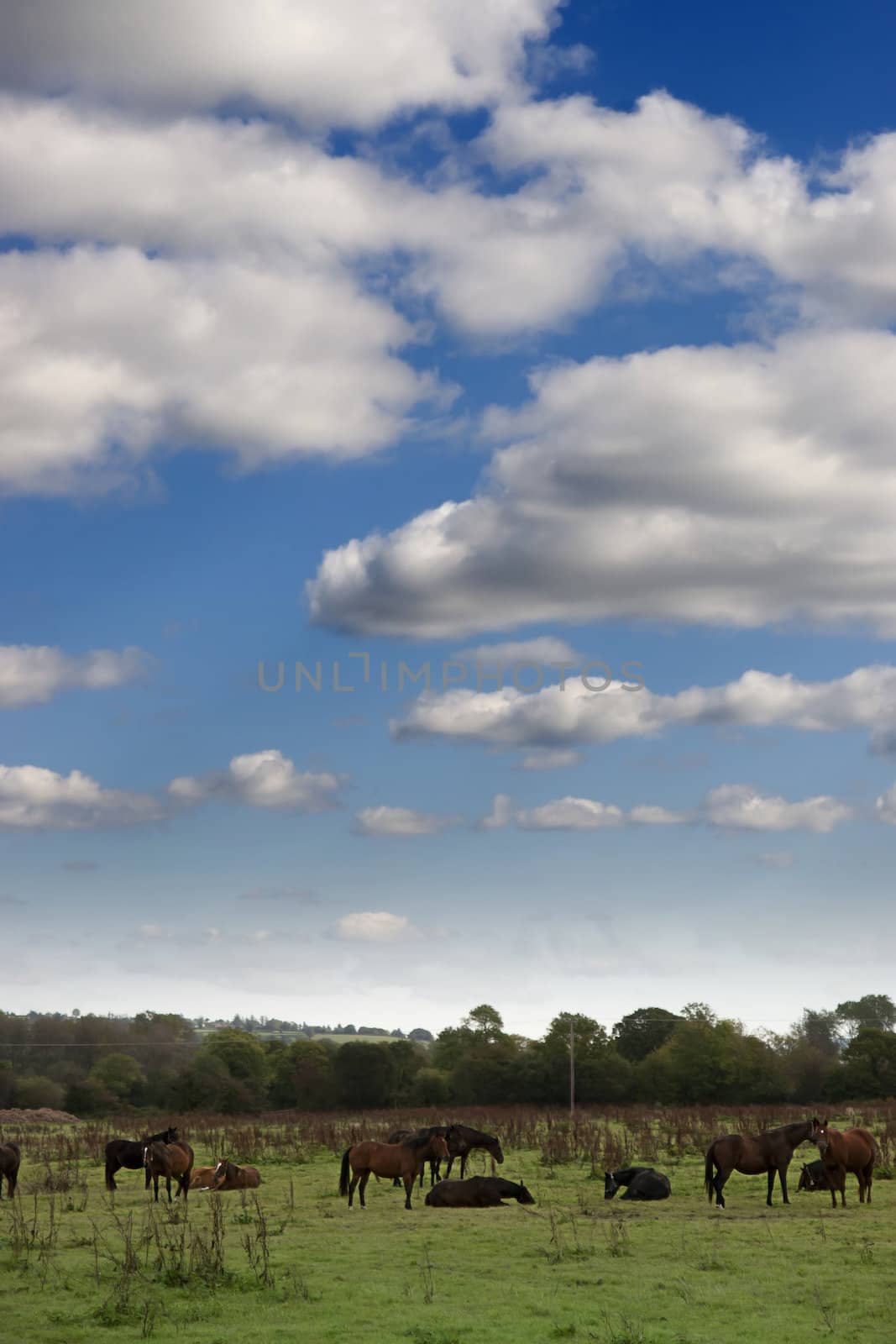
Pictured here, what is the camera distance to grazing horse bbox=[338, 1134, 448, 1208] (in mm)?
21641

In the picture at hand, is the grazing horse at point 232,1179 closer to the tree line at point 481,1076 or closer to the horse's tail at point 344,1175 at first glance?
the horse's tail at point 344,1175

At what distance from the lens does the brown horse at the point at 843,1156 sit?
20562 millimetres

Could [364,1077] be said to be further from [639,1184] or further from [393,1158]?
[639,1184]

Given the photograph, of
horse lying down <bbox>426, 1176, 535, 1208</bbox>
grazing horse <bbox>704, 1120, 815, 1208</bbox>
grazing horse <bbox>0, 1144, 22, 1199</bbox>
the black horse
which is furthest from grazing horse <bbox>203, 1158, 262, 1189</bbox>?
grazing horse <bbox>704, 1120, 815, 1208</bbox>

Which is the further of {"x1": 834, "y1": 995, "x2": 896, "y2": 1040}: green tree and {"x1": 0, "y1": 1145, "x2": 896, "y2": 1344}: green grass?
{"x1": 834, "y1": 995, "x2": 896, "y2": 1040}: green tree

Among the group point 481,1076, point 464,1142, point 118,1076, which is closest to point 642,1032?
point 481,1076

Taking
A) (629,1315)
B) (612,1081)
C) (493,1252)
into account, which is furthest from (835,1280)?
(612,1081)

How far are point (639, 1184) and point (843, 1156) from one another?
369 centimetres

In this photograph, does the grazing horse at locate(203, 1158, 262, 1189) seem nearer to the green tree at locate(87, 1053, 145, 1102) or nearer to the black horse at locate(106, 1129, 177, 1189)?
the black horse at locate(106, 1129, 177, 1189)

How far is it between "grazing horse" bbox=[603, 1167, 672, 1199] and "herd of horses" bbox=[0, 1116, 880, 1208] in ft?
0.05

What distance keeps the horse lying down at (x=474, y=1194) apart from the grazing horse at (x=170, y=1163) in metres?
4.69

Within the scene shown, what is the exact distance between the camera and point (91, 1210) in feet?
71.7

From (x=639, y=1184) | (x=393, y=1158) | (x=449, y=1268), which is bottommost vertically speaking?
(x=639, y=1184)

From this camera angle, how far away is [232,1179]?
24109mm
